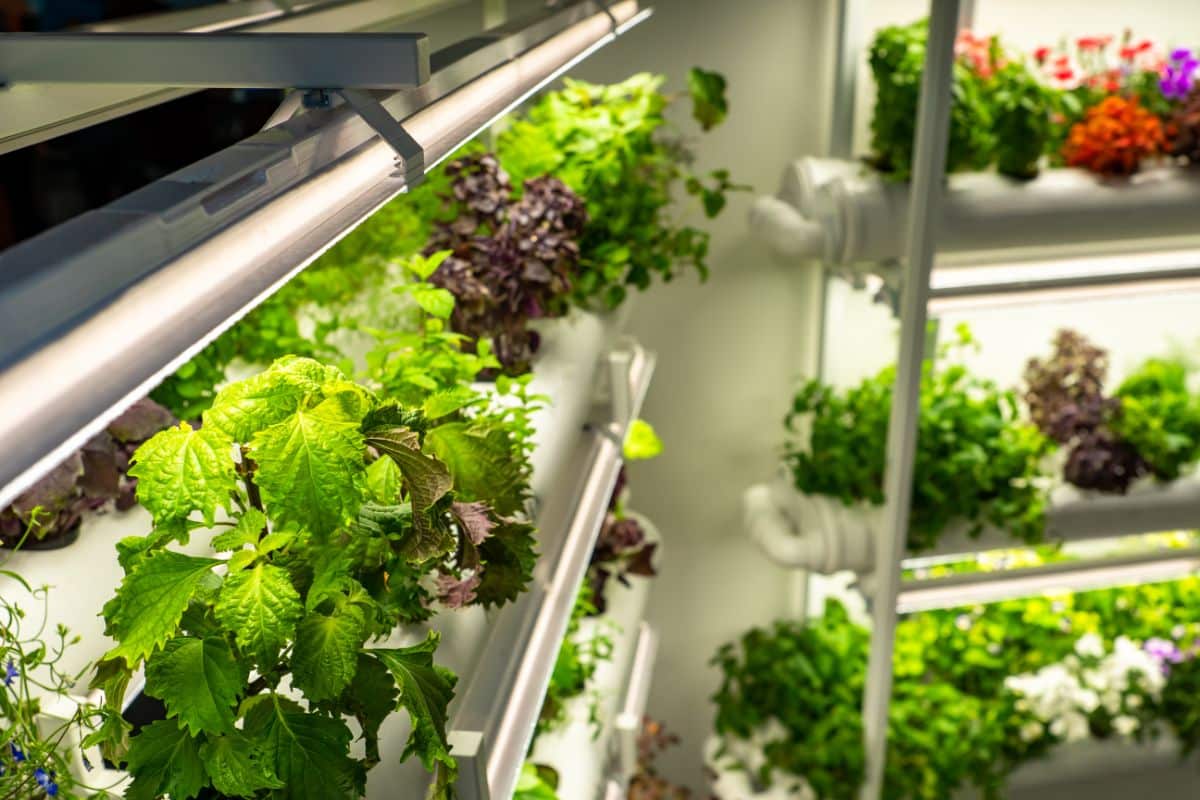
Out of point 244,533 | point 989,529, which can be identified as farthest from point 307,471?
point 989,529

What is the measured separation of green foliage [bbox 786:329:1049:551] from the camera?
7.97ft

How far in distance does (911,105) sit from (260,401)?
5.97 ft

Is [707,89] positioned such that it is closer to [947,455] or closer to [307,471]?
[947,455]

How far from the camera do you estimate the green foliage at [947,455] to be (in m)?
2.43

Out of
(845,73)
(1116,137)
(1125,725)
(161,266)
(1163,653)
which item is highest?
(161,266)

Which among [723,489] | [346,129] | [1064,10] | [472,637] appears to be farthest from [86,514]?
[1064,10]

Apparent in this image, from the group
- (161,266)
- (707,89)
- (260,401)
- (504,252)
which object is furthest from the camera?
(707,89)

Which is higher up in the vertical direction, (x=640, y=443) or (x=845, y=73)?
(x=845, y=73)

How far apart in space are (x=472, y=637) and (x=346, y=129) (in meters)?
0.63

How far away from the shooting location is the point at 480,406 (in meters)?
1.32

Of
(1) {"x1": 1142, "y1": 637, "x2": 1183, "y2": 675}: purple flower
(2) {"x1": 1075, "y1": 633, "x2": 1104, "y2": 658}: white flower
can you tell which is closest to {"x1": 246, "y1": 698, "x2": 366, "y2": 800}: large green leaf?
(2) {"x1": 1075, "y1": 633, "x2": 1104, "y2": 658}: white flower

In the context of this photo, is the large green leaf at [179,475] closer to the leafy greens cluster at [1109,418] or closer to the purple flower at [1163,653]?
the leafy greens cluster at [1109,418]

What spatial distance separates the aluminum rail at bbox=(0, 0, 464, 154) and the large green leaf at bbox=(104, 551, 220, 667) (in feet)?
1.09

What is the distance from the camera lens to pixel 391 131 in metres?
0.74
